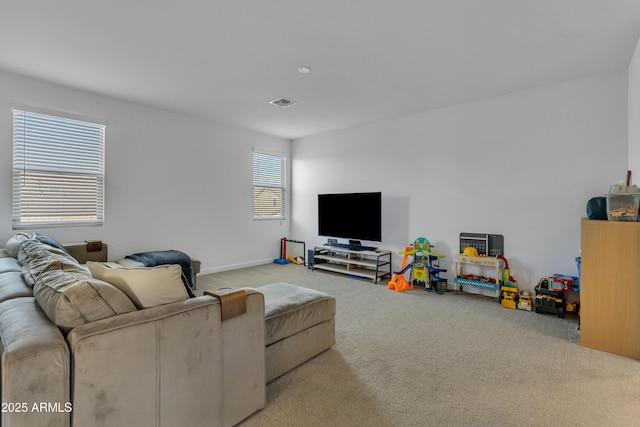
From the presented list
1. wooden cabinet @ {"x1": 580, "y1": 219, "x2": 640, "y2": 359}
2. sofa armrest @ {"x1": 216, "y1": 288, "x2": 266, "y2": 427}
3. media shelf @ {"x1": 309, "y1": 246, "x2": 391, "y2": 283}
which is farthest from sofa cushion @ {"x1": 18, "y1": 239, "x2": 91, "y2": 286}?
media shelf @ {"x1": 309, "y1": 246, "x2": 391, "y2": 283}

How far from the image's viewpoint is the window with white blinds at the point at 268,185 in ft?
20.2

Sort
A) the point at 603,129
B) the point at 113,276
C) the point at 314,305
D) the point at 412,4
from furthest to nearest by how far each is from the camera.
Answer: the point at 603,129, the point at 314,305, the point at 412,4, the point at 113,276

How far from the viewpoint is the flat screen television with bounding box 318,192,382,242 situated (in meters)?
5.11

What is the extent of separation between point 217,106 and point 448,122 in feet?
11.0

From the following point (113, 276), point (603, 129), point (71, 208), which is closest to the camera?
point (113, 276)

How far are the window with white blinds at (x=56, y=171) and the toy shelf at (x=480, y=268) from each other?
4874 millimetres

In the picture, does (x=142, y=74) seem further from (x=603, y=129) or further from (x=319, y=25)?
(x=603, y=129)

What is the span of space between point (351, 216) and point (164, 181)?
303cm

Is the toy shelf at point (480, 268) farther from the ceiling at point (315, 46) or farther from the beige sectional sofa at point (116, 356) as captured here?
the beige sectional sofa at point (116, 356)

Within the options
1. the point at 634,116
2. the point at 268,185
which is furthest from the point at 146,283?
the point at 268,185

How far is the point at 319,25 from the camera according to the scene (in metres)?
2.53

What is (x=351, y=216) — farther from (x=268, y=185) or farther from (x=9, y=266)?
(x=9, y=266)

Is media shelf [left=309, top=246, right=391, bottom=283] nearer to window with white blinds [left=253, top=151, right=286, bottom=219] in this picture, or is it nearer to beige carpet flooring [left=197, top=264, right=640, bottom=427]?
window with white blinds [left=253, top=151, right=286, bottom=219]

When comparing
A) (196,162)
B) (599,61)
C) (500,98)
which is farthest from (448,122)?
(196,162)
